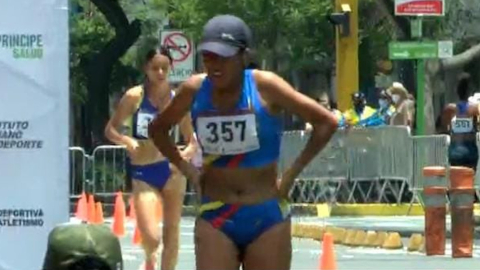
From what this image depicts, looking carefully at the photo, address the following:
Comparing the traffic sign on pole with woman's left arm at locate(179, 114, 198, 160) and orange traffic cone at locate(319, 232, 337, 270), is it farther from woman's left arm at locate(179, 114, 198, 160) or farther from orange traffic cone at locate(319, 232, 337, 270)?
woman's left arm at locate(179, 114, 198, 160)

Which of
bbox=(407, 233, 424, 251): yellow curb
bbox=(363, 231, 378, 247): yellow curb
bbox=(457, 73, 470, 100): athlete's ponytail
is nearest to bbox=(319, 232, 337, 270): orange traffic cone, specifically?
bbox=(407, 233, 424, 251): yellow curb

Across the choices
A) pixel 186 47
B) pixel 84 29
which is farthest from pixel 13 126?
pixel 84 29

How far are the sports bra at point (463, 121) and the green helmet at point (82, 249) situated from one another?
59.3 ft

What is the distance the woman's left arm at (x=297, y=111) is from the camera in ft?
26.2

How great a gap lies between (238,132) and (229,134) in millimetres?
61

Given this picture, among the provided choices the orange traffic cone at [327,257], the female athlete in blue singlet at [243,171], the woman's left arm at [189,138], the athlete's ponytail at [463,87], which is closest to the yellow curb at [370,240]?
the athlete's ponytail at [463,87]

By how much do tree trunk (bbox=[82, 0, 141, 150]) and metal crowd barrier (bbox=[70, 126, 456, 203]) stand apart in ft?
37.8

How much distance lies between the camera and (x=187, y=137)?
12828mm

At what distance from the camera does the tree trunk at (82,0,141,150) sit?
133 feet

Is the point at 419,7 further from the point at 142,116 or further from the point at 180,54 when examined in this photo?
the point at 142,116

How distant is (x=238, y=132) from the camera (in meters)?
7.89

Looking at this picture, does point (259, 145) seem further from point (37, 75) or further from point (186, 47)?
point (186, 47)

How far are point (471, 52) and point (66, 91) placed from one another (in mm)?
31779

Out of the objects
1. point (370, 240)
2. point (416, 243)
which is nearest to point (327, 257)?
point (416, 243)
